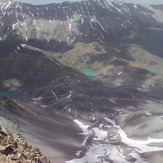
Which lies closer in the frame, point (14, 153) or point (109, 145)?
point (14, 153)

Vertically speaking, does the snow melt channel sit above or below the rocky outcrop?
above

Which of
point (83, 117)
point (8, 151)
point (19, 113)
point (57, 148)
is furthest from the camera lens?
point (83, 117)

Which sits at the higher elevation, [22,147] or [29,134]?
[29,134]

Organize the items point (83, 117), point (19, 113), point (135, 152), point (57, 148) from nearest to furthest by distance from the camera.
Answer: point (57, 148) → point (135, 152) → point (19, 113) → point (83, 117)

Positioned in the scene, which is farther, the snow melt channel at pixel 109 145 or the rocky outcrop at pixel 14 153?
the snow melt channel at pixel 109 145

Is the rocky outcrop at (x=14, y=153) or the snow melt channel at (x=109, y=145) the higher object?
the snow melt channel at (x=109, y=145)

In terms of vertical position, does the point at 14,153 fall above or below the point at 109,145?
below

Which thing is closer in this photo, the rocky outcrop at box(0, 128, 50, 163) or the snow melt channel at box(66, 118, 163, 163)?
the rocky outcrop at box(0, 128, 50, 163)

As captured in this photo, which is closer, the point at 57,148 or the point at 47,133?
the point at 57,148

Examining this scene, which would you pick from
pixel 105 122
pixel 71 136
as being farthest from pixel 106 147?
pixel 105 122

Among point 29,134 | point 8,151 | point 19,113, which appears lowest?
point 8,151

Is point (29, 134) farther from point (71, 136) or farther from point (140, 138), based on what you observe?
point (140, 138)
